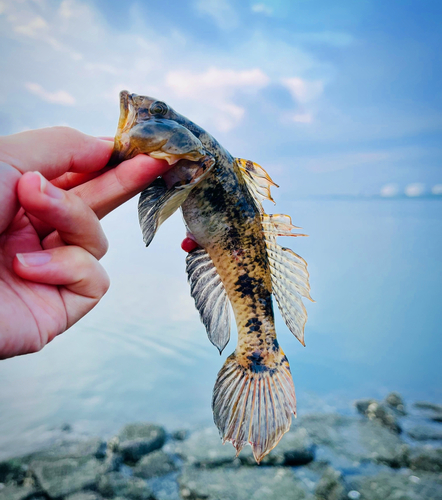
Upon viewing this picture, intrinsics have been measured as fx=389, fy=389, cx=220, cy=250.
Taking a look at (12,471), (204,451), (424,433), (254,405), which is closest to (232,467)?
(204,451)

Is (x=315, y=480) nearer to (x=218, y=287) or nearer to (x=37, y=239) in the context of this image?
(x=218, y=287)

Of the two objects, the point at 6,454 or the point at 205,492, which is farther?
the point at 6,454

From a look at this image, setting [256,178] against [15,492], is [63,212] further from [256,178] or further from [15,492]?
[15,492]

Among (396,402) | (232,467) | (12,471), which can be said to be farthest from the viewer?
(396,402)

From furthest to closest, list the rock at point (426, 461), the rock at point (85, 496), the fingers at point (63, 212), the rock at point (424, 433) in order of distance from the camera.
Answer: the rock at point (424, 433) → the rock at point (426, 461) → the rock at point (85, 496) → the fingers at point (63, 212)

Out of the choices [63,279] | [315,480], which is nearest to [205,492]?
[315,480]

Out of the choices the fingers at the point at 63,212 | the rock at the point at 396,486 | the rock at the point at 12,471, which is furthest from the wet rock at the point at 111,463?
the fingers at the point at 63,212

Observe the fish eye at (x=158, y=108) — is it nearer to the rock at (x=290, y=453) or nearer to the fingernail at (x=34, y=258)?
the fingernail at (x=34, y=258)
